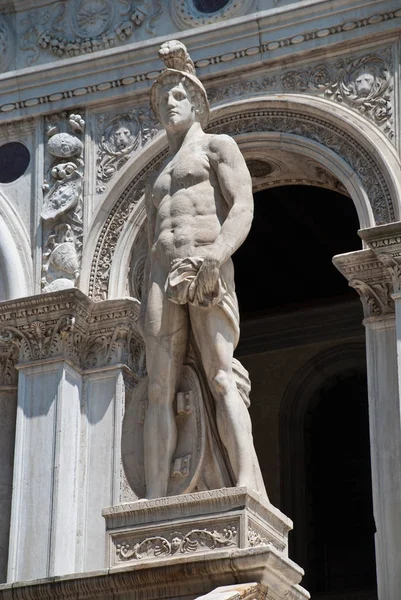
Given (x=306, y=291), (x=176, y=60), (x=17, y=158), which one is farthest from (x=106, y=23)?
(x=306, y=291)

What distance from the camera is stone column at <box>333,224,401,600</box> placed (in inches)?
604

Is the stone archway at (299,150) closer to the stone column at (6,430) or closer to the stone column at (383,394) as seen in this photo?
the stone column at (383,394)

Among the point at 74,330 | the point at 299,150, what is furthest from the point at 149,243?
the point at 299,150

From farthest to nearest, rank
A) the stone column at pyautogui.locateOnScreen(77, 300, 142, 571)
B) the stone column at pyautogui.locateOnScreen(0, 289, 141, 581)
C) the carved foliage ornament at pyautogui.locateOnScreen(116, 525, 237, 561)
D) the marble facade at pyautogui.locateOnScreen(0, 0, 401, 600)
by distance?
the stone column at pyautogui.locateOnScreen(77, 300, 142, 571) < the stone column at pyautogui.locateOnScreen(0, 289, 141, 581) < the marble facade at pyautogui.locateOnScreen(0, 0, 401, 600) < the carved foliage ornament at pyautogui.locateOnScreen(116, 525, 237, 561)

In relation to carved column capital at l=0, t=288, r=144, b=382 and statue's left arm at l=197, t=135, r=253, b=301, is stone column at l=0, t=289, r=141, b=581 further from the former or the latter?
statue's left arm at l=197, t=135, r=253, b=301

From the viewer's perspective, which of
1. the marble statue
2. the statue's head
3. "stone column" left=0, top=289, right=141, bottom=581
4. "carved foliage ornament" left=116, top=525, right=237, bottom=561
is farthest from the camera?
"stone column" left=0, top=289, right=141, bottom=581

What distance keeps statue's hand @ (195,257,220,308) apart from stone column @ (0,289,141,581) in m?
4.22

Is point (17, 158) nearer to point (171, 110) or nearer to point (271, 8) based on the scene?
point (271, 8)

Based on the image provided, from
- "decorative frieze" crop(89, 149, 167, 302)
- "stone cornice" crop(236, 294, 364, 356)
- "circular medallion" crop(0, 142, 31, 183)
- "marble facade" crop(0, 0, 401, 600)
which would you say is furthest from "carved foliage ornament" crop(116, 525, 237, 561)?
"stone cornice" crop(236, 294, 364, 356)

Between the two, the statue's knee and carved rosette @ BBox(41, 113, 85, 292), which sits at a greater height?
carved rosette @ BBox(41, 113, 85, 292)

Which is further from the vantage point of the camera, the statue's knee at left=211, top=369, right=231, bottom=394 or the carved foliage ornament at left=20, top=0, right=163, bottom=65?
the carved foliage ornament at left=20, top=0, right=163, bottom=65

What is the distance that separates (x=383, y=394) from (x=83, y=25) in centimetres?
552

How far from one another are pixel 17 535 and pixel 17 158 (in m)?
4.23

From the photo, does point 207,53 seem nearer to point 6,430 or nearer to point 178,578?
point 6,430
